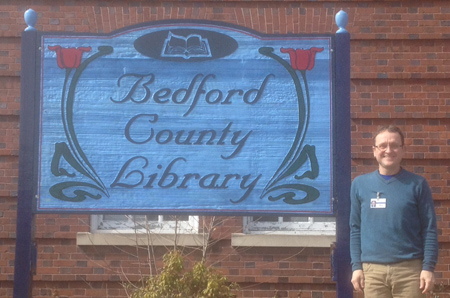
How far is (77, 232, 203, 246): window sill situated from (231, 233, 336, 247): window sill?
0.39 meters

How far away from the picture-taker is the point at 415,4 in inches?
285

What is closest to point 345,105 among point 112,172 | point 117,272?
point 112,172

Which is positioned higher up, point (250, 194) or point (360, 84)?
point (360, 84)

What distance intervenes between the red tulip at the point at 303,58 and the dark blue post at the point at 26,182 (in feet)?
6.04

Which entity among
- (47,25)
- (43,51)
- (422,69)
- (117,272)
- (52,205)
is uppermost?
(47,25)

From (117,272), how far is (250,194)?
2.71 metres

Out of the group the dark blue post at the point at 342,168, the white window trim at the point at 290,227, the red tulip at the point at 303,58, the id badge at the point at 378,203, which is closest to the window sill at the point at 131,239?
the white window trim at the point at 290,227

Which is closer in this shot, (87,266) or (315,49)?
(315,49)

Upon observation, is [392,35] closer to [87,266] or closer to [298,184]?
[298,184]

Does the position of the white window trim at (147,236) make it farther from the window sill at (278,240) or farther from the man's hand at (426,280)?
the man's hand at (426,280)

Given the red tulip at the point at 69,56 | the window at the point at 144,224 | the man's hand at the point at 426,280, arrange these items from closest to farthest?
the man's hand at the point at 426,280 → the red tulip at the point at 69,56 → the window at the point at 144,224

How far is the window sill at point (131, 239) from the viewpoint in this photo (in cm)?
714

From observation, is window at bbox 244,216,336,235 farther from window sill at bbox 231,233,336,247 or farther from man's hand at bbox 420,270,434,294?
man's hand at bbox 420,270,434,294

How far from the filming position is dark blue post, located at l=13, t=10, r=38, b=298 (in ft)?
16.1
